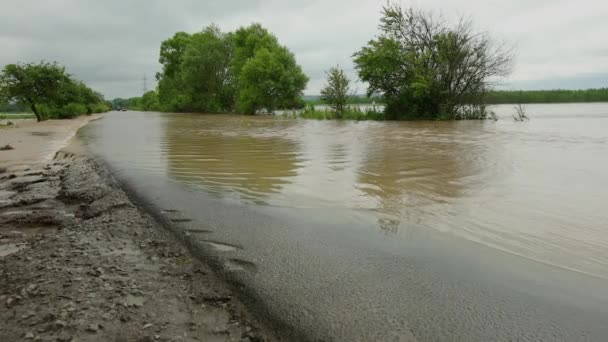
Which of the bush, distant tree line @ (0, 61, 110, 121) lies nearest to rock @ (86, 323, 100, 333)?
distant tree line @ (0, 61, 110, 121)

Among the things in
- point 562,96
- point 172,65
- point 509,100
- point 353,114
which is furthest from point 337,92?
point 172,65

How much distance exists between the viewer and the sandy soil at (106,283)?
207 cm

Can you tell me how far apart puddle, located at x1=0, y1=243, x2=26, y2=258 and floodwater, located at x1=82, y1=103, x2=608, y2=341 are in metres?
1.32

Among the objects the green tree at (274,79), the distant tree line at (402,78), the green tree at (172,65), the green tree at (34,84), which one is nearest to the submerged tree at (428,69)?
the distant tree line at (402,78)

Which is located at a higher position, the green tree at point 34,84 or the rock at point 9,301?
the green tree at point 34,84

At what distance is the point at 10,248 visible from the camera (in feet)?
11.0

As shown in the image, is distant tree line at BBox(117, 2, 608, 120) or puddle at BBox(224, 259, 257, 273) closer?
puddle at BBox(224, 259, 257, 273)

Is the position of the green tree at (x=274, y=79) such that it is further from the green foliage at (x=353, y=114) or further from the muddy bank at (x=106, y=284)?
the muddy bank at (x=106, y=284)

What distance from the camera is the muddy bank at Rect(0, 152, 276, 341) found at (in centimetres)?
207

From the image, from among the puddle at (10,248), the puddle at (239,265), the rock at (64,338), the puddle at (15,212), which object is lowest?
the rock at (64,338)

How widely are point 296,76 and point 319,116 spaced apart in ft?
38.6

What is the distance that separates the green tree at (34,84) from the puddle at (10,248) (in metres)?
34.9

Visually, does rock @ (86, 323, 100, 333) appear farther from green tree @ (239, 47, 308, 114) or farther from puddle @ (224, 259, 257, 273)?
green tree @ (239, 47, 308, 114)

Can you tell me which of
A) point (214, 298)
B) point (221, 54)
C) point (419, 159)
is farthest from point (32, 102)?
point (214, 298)
